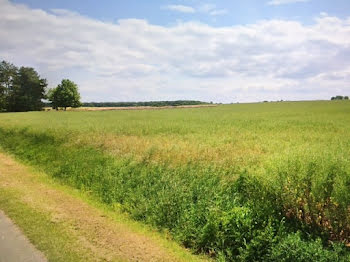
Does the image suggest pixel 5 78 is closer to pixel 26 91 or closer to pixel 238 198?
pixel 26 91

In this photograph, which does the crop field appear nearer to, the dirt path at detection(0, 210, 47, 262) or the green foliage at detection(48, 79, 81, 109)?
the dirt path at detection(0, 210, 47, 262)

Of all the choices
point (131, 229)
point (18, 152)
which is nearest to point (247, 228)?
point (131, 229)

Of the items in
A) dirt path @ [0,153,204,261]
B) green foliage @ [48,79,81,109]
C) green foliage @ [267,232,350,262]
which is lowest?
dirt path @ [0,153,204,261]

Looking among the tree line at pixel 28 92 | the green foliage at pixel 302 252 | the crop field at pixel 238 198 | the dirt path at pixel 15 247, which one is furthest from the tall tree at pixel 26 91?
the green foliage at pixel 302 252

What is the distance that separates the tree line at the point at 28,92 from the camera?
91.9m

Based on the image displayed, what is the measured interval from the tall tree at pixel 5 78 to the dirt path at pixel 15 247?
93697 mm

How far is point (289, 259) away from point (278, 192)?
69.2 inches

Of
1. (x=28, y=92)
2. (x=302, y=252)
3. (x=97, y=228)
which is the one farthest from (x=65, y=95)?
(x=302, y=252)

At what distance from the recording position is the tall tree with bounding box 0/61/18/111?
89.5 meters

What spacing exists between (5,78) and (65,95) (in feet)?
59.7

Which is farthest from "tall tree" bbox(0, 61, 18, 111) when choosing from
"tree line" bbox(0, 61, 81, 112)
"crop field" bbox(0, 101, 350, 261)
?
"crop field" bbox(0, 101, 350, 261)

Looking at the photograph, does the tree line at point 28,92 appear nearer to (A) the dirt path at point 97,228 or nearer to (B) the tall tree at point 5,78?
(B) the tall tree at point 5,78

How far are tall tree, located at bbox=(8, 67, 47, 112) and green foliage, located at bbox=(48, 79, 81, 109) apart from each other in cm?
364

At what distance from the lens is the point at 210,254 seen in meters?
6.83
